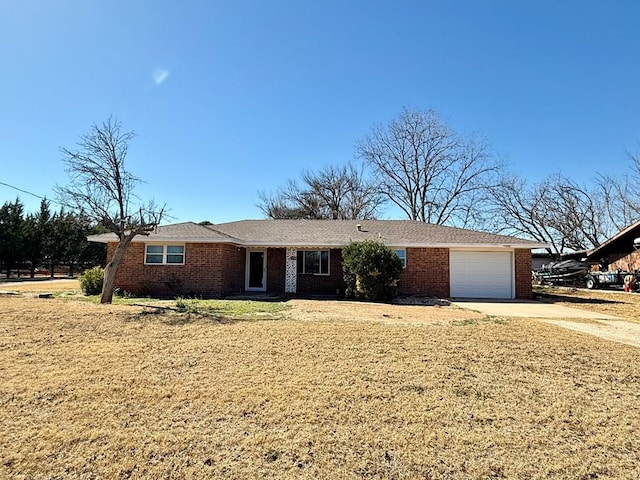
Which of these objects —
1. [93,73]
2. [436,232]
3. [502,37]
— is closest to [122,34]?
[93,73]

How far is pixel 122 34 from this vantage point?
10.4 metres

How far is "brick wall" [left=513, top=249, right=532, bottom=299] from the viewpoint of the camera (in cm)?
1659

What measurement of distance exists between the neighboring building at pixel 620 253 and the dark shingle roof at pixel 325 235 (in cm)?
985

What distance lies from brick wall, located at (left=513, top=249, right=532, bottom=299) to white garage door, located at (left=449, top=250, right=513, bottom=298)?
239 mm

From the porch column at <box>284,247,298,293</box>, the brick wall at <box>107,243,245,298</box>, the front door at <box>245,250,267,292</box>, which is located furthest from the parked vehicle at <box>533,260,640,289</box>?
the brick wall at <box>107,243,245,298</box>

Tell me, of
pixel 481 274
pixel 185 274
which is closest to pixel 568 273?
pixel 481 274

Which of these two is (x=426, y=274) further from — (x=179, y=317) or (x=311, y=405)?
(x=311, y=405)

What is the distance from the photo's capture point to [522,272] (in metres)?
16.7

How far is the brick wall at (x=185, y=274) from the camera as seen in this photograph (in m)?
15.5

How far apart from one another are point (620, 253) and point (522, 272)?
13.0 meters

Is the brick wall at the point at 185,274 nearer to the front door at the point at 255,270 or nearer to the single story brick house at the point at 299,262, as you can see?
the single story brick house at the point at 299,262

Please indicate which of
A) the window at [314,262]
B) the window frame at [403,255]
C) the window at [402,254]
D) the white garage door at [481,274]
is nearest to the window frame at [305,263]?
the window at [314,262]

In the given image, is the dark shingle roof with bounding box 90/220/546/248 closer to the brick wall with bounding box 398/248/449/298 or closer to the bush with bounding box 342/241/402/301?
the brick wall with bounding box 398/248/449/298

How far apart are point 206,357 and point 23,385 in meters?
2.20
